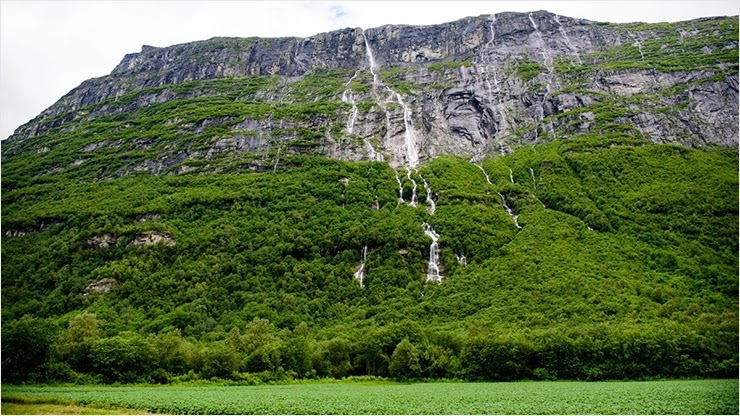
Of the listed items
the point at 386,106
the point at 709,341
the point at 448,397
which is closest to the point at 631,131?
the point at 386,106

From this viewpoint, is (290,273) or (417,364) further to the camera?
(290,273)

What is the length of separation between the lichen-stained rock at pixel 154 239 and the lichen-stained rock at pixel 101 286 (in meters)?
11.4

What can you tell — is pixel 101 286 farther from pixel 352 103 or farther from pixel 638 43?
pixel 638 43

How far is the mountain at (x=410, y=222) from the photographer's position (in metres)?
55.2

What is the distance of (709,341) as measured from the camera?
52594 millimetres

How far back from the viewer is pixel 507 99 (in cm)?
15475

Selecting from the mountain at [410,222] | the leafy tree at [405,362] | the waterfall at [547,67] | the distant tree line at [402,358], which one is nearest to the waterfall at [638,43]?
the mountain at [410,222]

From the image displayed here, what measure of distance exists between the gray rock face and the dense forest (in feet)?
31.6

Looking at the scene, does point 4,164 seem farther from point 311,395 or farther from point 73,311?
point 311,395

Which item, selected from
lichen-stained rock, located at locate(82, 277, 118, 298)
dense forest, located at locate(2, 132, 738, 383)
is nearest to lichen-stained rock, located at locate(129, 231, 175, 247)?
dense forest, located at locate(2, 132, 738, 383)

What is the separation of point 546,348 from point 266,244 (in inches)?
2474

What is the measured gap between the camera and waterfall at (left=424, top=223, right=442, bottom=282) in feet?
302

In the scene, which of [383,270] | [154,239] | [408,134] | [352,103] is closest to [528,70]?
[408,134]

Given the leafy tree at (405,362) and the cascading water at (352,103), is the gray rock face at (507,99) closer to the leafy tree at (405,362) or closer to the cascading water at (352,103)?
the cascading water at (352,103)
